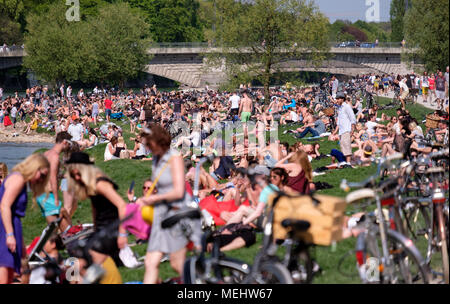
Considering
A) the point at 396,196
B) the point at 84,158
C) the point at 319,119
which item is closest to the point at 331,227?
the point at 396,196

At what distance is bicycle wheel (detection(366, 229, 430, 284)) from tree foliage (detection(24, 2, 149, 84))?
58296mm

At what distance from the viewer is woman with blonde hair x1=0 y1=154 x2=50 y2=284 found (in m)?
6.58

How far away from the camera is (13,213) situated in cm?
668

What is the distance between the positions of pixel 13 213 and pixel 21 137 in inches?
1434

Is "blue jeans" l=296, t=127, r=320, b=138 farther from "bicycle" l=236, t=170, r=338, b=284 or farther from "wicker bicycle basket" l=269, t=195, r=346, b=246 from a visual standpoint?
"wicker bicycle basket" l=269, t=195, r=346, b=246

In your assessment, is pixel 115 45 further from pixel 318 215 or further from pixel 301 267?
pixel 318 215

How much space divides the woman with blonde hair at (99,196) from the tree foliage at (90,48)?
187ft

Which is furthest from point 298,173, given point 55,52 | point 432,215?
point 55,52

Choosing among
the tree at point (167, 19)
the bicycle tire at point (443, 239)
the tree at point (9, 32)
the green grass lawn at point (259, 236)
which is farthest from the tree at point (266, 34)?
the tree at point (167, 19)

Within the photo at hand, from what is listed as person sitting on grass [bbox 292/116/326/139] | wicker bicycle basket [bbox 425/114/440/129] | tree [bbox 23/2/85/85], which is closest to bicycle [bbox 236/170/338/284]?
wicker bicycle basket [bbox 425/114/440/129]

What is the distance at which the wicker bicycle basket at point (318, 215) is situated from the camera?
18.4ft

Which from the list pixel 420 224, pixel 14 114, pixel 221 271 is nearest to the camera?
pixel 221 271

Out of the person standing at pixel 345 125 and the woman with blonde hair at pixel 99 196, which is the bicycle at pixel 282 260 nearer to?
the woman with blonde hair at pixel 99 196
